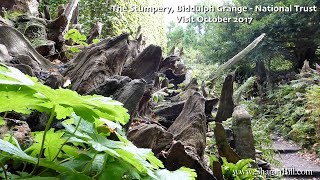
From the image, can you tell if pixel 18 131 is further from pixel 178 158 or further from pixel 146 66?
pixel 146 66

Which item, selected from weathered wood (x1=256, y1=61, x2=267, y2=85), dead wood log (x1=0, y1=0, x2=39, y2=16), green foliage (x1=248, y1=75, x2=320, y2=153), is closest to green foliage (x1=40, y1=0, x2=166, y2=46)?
dead wood log (x1=0, y1=0, x2=39, y2=16)

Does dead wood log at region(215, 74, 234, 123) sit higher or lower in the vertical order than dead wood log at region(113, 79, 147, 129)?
lower

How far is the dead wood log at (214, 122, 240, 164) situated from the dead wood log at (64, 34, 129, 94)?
1.14 m

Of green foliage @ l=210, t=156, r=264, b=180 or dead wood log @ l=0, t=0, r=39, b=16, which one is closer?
green foliage @ l=210, t=156, r=264, b=180

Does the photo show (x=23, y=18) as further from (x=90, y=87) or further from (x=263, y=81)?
(x=263, y=81)

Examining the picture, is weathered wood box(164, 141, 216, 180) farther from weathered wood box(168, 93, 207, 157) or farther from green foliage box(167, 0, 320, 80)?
green foliage box(167, 0, 320, 80)

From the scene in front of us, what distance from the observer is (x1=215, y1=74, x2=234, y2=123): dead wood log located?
4.23 m

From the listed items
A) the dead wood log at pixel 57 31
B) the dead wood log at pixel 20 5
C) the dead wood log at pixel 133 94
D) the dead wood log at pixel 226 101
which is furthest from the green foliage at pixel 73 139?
the dead wood log at pixel 20 5

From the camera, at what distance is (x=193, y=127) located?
7.81 feet

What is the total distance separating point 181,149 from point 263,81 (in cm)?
1502

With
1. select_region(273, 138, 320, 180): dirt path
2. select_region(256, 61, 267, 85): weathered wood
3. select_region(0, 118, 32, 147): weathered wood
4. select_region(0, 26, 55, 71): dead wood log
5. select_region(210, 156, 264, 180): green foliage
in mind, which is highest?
select_region(0, 26, 55, 71): dead wood log

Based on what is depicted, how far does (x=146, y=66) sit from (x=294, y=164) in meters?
5.83

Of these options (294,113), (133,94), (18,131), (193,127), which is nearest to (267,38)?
(294,113)

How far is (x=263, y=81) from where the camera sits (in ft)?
51.8
